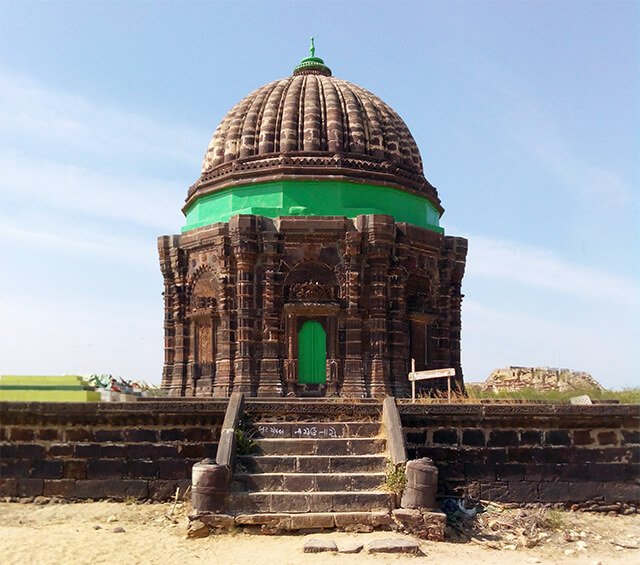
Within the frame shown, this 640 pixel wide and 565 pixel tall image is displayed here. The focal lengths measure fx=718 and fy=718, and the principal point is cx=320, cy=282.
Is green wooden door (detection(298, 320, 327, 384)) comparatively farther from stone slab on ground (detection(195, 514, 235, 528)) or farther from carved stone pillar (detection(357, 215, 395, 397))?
stone slab on ground (detection(195, 514, 235, 528))

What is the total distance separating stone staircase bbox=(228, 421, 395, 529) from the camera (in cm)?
908

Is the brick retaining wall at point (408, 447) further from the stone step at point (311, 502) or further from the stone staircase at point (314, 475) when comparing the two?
the stone step at point (311, 502)

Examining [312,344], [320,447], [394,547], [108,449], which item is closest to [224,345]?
[312,344]

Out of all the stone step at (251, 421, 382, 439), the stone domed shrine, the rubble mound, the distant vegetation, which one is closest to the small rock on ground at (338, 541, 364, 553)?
the stone step at (251, 421, 382, 439)

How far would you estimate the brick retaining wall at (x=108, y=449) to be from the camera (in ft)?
34.7

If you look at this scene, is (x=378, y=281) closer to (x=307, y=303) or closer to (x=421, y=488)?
(x=307, y=303)

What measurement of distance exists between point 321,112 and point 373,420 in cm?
1159

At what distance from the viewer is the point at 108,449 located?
10.7 metres

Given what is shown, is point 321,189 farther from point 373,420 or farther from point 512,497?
point 512,497

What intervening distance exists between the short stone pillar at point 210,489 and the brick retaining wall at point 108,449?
1.58 meters

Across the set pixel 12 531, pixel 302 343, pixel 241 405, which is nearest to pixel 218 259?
pixel 302 343

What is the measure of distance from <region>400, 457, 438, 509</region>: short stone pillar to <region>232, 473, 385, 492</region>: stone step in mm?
616

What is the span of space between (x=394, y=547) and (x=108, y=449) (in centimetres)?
479

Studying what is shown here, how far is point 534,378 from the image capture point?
2575cm
